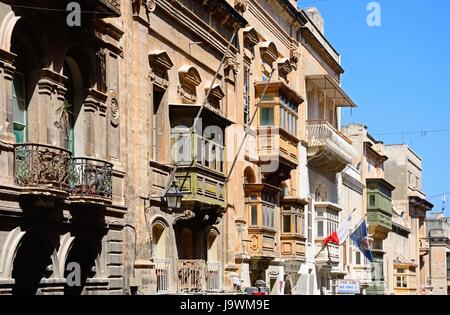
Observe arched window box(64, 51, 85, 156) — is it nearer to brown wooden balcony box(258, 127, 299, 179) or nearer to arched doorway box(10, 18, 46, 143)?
arched doorway box(10, 18, 46, 143)

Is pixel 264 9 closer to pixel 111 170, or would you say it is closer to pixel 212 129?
pixel 212 129

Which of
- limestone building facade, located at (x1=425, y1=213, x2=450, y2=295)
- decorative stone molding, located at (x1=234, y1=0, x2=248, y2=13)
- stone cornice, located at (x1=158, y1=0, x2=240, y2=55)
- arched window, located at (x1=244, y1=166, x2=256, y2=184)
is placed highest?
decorative stone molding, located at (x1=234, y1=0, x2=248, y2=13)

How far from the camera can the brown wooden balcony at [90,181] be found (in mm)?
15352

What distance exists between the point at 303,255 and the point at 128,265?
1558 cm

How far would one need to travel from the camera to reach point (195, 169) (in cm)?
2094

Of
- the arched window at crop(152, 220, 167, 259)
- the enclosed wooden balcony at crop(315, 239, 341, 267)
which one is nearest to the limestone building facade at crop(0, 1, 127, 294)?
the arched window at crop(152, 220, 167, 259)

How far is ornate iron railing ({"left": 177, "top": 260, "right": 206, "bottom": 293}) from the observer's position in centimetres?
2114

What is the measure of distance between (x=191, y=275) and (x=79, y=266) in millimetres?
5582

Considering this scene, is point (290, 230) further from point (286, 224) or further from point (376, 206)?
point (376, 206)

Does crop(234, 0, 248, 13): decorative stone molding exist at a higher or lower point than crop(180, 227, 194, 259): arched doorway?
higher

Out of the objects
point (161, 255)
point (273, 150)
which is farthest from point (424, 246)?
point (161, 255)

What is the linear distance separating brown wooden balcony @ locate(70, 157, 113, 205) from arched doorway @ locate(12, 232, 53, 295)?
0.98 metres

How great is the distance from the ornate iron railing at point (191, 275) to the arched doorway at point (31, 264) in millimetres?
6170

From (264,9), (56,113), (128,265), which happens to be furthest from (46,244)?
(264,9)
